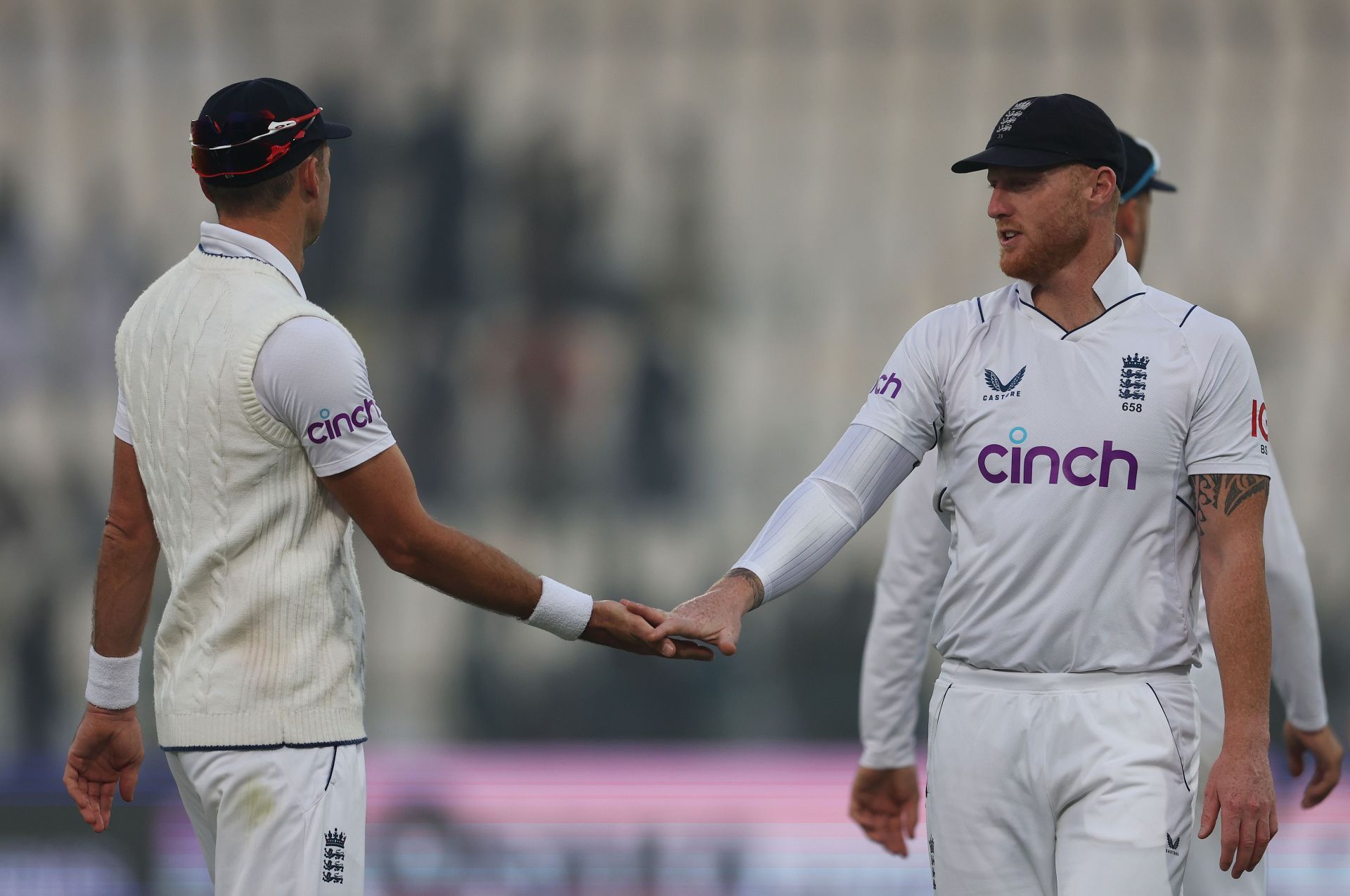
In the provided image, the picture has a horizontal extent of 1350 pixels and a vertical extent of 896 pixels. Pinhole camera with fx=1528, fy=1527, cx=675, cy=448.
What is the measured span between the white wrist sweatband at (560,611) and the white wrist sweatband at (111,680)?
76 centimetres

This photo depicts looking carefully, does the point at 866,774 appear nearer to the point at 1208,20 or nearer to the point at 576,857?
the point at 576,857

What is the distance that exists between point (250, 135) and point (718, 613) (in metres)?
1.25

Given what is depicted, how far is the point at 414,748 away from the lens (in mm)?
6145

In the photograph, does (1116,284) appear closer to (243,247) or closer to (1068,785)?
(1068,785)

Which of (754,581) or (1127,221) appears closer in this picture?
(754,581)

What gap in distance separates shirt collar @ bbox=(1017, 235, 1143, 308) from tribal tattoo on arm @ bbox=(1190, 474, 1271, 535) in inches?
15.2

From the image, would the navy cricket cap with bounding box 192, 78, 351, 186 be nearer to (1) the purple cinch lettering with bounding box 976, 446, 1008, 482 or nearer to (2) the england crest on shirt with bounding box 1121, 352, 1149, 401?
(1) the purple cinch lettering with bounding box 976, 446, 1008, 482

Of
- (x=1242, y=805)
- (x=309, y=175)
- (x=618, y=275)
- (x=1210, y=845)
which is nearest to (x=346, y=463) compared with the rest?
(x=309, y=175)

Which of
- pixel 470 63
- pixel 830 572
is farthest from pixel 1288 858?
pixel 470 63

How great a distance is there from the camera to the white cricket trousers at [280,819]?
2508mm

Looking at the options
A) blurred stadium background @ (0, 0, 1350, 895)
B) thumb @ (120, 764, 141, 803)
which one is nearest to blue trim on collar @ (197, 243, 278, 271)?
thumb @ (120, 764, 141, 803)

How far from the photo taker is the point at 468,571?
9.04 feet

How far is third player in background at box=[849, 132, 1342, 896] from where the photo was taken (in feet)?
11.6

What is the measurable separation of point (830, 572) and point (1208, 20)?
2.89m
